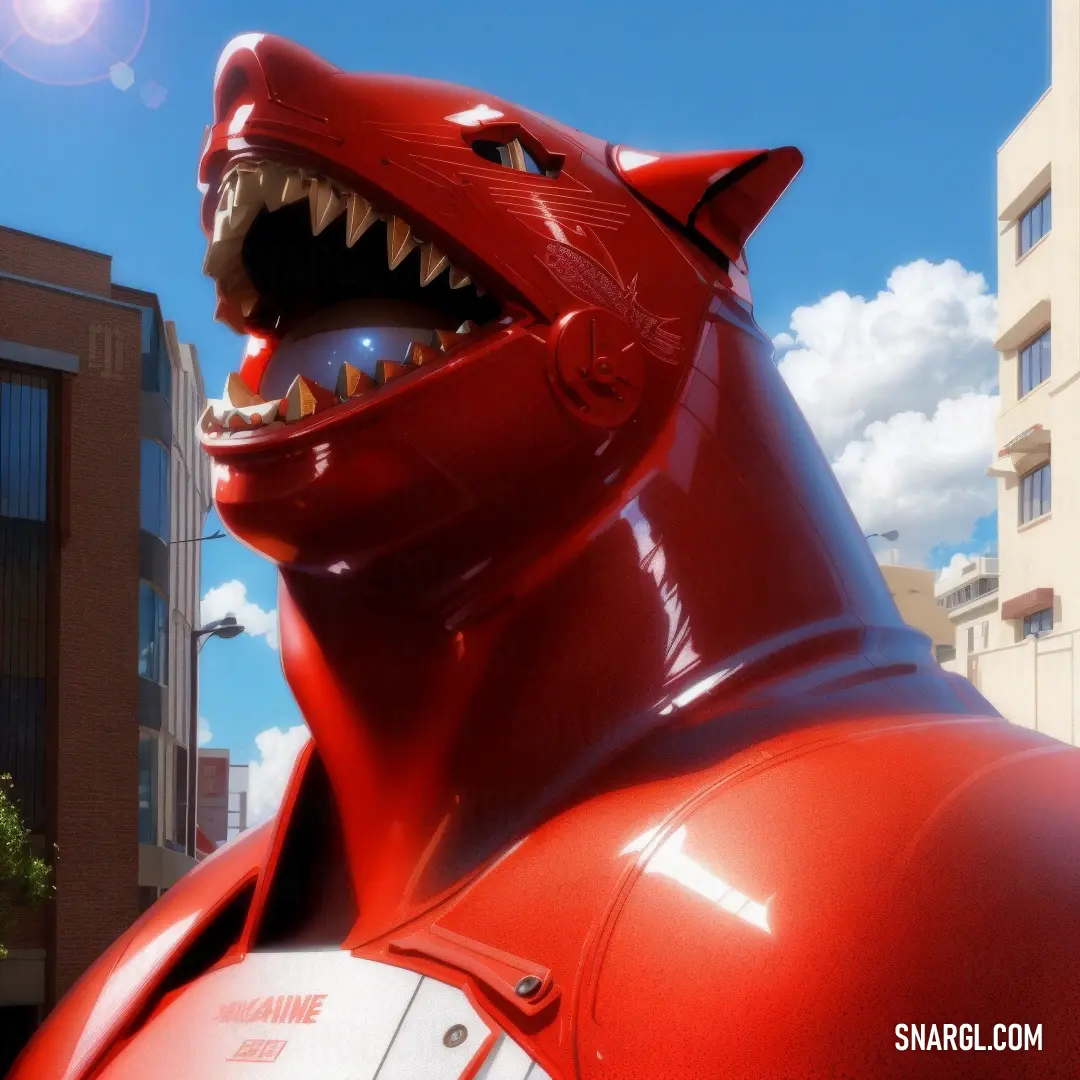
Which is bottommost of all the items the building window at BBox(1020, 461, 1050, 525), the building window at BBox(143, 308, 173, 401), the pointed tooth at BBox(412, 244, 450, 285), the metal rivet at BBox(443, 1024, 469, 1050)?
the metal rivet at BBox(443, 1024, 469, 1050)

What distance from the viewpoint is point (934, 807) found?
1.91 meters

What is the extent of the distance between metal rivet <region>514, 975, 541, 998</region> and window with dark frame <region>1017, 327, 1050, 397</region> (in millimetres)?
22585

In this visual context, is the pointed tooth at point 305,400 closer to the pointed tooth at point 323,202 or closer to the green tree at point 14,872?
the pointed tooth at point 323,202

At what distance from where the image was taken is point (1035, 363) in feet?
76.8

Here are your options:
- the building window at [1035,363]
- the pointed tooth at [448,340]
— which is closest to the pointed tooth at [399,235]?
the pointed tooth at [448,340]

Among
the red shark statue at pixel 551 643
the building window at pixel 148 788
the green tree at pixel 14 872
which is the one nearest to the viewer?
the red shark statue at pixel 551 643

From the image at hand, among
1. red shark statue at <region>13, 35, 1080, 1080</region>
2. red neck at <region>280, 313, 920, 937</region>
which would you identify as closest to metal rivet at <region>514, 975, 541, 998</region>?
red shark statue at <region>13, 35, 1080, 1080</region>

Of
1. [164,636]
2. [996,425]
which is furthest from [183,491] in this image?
[996,425]

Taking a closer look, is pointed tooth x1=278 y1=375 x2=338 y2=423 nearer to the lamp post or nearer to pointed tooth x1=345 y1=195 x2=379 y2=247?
pointed tooth x1=345 y1=195 x2=379 y2=247

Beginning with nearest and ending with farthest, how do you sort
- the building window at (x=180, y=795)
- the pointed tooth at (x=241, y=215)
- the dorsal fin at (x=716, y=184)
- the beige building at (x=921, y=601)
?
1. the pointed tooth at (x=241, y=215)
2. the dorsal fin at (x=716, y=184)
3. the building window at (x=180, y=795)
4. the beige building at (x=921, y=601)

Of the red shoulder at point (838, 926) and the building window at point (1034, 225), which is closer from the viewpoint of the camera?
the red shoulder at point (838, 926)

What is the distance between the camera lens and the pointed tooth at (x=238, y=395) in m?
2.38

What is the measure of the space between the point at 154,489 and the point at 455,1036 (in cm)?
2198

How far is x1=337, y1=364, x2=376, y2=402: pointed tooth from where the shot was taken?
7.12 ft
